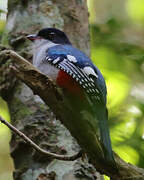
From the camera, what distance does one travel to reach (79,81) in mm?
2699

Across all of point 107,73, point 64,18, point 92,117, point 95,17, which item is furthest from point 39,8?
point 95,17

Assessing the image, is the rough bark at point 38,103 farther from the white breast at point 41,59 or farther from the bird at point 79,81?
the bird at point 79,81

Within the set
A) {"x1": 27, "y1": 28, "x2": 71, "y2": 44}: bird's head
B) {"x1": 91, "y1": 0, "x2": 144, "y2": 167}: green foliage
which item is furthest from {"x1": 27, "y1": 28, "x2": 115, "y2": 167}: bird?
{"x1": 91, "y1": 0, "x2": 144, "y2": 167}: green foliage

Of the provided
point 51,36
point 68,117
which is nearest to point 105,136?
point 68,117

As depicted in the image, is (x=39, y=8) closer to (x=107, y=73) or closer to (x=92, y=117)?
(x=107, y=73)

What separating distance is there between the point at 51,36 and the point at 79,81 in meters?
0.95

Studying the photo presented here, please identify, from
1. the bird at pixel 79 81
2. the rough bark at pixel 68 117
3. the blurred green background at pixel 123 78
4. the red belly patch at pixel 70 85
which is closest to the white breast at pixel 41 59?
the bird at pixel 79 81

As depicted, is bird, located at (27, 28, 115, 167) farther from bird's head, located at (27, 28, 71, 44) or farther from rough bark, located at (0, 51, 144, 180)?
bird's head, located at (27, 28, 71, 44)

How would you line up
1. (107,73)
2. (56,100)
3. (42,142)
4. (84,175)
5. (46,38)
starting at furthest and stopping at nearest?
(107,73) < (46,38) < (42,142) < (84,175) < (56,100)

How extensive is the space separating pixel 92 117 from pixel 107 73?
207 centimetres

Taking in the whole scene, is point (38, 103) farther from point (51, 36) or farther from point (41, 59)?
point (51, 36)

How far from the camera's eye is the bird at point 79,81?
2.63 m

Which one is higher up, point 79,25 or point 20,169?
point 79,25

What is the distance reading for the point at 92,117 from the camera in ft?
8.70
